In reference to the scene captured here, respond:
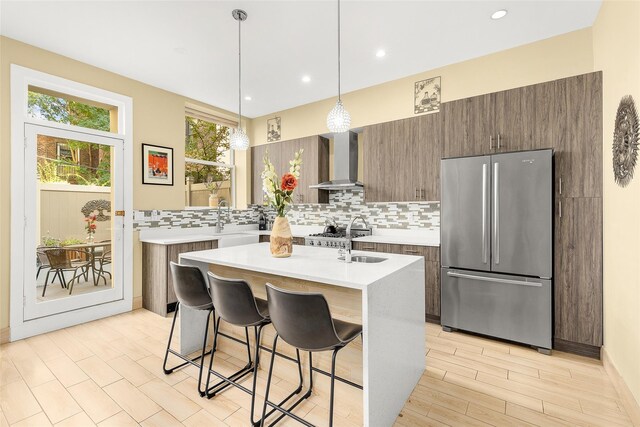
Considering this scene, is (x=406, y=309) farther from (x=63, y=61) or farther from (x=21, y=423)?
(x=63, y=61)

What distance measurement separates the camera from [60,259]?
11.1 ft

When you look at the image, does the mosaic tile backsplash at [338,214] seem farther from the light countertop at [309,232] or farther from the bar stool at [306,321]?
the bar stool at [306,321]

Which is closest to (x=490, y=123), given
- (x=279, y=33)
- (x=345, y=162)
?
(x=345, y=162)

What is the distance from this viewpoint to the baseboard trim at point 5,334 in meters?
2.89

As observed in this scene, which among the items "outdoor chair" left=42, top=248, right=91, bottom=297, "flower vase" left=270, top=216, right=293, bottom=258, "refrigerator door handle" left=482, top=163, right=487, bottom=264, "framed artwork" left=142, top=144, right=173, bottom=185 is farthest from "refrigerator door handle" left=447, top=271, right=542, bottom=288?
"outdoor chair" left=42, top=248, right=91, bottom=297

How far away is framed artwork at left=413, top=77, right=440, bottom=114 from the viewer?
3701mm

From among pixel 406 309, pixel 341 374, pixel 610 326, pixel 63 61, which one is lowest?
pixel 341 374

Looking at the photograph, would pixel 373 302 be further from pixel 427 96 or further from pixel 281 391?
pixel 427 96

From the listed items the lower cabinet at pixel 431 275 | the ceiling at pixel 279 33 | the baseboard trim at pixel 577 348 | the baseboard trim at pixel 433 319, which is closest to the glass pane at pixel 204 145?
the ceiling at pixel 279 33

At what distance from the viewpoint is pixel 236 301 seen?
6.06 ft

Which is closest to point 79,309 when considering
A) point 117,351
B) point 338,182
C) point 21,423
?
point 117,351

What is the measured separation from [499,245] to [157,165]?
4.29m

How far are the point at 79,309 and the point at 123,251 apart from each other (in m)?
0.77

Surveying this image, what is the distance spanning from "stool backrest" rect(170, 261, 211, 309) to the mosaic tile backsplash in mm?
2202
